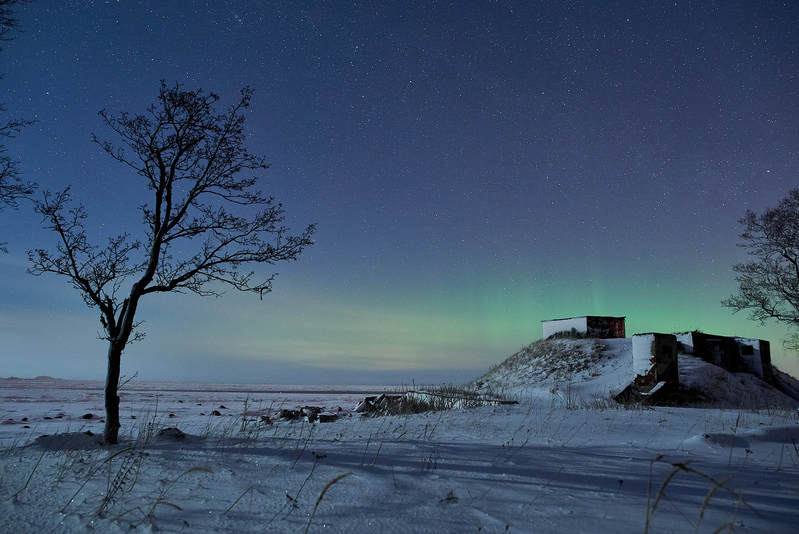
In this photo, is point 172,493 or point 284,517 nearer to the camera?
point 284,517

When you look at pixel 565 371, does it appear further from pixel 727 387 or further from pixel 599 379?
pixel 727 387

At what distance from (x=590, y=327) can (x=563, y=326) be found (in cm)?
143

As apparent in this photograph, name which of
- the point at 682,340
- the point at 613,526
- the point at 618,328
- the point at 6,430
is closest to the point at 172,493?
the point at 613,526

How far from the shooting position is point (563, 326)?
25.2 metres

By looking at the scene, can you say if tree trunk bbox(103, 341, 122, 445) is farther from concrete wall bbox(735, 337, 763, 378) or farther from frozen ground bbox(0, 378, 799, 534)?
concrete wall bbox(735, 337, 763, 378)

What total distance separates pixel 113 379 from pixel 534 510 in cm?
714

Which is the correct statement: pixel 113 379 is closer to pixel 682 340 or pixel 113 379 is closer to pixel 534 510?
pixel 534 510

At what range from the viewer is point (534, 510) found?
2727mm

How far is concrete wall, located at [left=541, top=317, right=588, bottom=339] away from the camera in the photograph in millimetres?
24452

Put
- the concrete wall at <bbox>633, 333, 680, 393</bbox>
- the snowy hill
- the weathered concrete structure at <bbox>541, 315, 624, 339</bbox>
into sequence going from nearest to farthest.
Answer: the concrete wall at <bbox>633, 333, 680, 393</bbox> < the snowy hill < the weathered concrete structure at <bbox>541, 315, 624, 339</bbox>

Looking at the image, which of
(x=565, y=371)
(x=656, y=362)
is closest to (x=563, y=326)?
(x=565, y=371)

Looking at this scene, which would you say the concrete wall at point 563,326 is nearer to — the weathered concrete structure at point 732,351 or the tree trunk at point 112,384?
the weathered concrete structure at point 732,351

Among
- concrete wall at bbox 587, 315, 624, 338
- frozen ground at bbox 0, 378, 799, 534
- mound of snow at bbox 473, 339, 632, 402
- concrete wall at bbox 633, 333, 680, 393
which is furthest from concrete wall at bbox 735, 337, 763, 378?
frozen ground at bbox 0, 378, 799, 534

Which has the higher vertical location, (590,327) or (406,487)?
(590,327)
